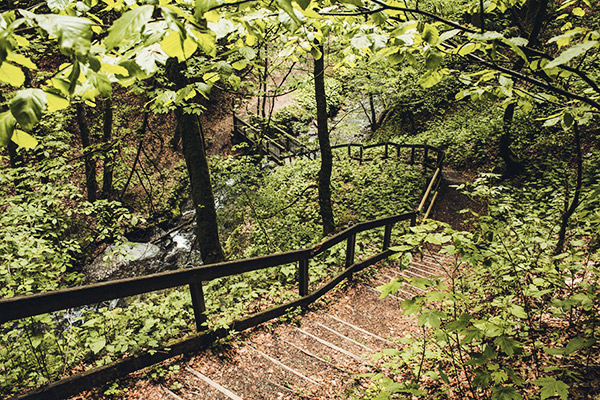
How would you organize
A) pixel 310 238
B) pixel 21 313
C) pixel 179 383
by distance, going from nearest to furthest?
pixel 21 313
pixel 179 383
pixel 310 238

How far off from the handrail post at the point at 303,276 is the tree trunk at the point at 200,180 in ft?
6.62

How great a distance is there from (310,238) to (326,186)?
1.75 meters

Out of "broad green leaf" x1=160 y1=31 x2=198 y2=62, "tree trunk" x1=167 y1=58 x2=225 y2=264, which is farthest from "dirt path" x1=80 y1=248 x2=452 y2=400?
"broad green leaf" x1=160 y1=31 x2=198 y2=62

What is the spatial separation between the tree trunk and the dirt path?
2409 millimetres

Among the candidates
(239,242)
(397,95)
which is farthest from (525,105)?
(397,95)

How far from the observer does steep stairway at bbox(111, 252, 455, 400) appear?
317 centimetres

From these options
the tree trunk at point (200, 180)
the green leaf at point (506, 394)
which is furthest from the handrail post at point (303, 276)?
the green leaf at point (506, 394)

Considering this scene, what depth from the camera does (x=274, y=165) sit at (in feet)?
57.3

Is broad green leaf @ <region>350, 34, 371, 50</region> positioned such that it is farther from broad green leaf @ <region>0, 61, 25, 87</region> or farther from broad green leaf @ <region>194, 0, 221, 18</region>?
broad green leaf @ <region>0, 61, 25, 87</region>

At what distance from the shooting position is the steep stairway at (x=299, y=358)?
3172 millimetres

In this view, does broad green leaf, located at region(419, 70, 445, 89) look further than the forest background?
Yes

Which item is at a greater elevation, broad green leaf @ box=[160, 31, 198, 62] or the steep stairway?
broad green leaf @ box=[160, 31, 198, 62]

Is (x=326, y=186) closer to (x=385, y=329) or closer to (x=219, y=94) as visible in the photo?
(x=385, y=329)

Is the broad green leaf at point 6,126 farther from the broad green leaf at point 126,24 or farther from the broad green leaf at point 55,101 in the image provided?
the broad green leaf at point 126,24
